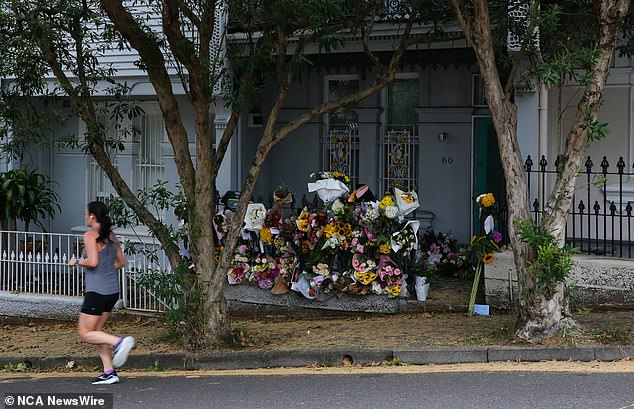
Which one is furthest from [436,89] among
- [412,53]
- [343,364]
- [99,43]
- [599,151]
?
[343,364]

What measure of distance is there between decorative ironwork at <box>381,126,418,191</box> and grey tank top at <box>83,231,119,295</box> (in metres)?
7.20

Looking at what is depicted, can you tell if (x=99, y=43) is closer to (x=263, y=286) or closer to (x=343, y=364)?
(x=263, y=286)

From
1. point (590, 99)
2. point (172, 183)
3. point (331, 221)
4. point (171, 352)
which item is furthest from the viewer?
point (172, 183)

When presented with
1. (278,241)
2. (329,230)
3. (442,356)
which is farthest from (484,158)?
(442,356)

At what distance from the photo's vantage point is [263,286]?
1291cm

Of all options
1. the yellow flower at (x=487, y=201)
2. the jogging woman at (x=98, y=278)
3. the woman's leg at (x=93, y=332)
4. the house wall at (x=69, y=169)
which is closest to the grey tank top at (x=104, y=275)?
the jogging woman at (x=98, y=278)

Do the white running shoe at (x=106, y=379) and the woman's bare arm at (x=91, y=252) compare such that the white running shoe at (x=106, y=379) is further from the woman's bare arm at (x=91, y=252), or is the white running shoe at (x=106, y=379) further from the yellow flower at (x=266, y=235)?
the yellow flower at (x=266, y=235)

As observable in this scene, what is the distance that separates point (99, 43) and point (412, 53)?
480cm

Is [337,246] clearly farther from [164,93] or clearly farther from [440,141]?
[440,141]

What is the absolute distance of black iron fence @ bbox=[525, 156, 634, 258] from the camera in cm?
1183

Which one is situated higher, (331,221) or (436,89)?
(436,89)

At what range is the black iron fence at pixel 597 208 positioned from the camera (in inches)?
466

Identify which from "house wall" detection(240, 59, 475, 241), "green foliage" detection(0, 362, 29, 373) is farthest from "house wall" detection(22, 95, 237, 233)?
"green foliage" detection(0, 362, 29, 373)

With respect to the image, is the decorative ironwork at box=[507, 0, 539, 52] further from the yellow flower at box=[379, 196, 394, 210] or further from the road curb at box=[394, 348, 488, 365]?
the road curb at box=[394, 348, 488, 365]
